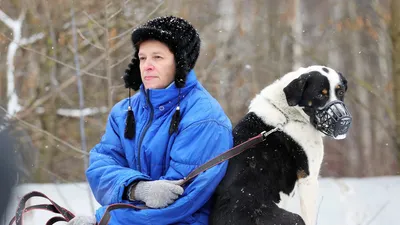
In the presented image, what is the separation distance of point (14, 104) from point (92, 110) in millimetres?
1453

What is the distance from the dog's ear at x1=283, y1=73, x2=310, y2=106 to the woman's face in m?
0.66

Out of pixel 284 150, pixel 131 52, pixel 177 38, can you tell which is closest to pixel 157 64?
pixel 177 38

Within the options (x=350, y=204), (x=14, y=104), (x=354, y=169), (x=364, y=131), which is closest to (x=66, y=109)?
(x=14, y=104)

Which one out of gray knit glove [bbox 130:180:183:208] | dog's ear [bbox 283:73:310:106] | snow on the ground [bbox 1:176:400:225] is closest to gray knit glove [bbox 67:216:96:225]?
gray knit glove [bbox 130:180:183:208]

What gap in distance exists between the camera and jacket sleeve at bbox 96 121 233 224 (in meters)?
3.12

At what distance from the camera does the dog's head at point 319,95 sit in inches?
134

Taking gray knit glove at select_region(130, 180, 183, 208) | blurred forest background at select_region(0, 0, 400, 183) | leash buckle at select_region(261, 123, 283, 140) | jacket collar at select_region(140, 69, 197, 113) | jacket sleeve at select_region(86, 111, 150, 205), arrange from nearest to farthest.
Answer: gray knit glove at select_region(130, 180, 183, 208), jacket sleeve at select_region(86, 111, 150, 205), jacket collar at select_region(140, 69, 197, 113), leash buckle at select_region(261, 123, 283, 140), blurred forest background at select_region(0, 0, 400, 183)

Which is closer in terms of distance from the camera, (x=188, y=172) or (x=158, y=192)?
(x=158, y=192)

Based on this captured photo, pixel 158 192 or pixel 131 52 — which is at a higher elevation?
pixel 131 52

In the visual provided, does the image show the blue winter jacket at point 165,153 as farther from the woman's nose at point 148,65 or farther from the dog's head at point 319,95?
the dog's head at point 319,95

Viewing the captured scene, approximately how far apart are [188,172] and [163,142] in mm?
210

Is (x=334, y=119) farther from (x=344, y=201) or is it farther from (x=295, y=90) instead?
(x=344, y=201)

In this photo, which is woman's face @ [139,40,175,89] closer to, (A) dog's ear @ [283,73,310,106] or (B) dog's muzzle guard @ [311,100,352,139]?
(A) dog's ear @ [283,73,310,106]

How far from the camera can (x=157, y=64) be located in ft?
10.9
